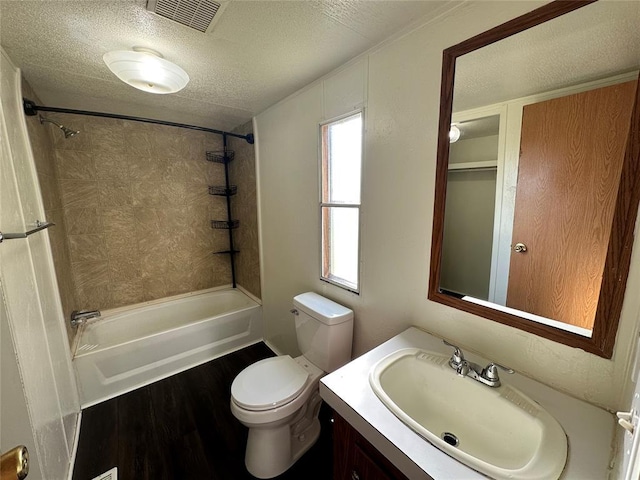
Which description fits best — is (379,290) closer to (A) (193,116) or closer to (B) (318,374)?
(B) (318,374)

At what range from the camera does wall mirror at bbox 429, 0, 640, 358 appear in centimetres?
73

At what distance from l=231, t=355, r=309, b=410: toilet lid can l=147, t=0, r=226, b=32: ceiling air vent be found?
68.4 inches

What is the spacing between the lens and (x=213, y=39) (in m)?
1.21

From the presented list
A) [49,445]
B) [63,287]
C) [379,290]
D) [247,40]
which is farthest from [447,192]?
[63,287]

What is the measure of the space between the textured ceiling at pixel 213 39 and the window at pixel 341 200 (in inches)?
14.4

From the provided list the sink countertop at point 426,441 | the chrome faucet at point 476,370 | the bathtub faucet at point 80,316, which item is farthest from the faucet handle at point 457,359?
the bathtub faucet at point 80,316

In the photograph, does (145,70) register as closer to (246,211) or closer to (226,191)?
(246,211)

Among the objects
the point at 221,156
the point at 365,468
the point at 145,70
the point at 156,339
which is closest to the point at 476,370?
the point at 365,468

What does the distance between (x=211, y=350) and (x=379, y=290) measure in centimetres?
179

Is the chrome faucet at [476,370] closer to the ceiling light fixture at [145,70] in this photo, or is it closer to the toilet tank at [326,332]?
the toilet tank at [326,332]

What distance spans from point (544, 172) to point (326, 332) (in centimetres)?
121

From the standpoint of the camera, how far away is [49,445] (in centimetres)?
112

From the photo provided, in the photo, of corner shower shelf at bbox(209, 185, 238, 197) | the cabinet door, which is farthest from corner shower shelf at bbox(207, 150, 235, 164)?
the cabinet door

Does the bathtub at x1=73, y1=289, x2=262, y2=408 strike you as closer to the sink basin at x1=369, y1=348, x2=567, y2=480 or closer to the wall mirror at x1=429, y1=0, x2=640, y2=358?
the sink basin at x1=369, y1=348, x2=567, y2=480
